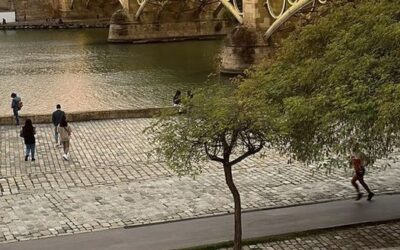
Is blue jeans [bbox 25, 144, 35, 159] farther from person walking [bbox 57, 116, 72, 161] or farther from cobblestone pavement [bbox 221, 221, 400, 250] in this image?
cobblestone pavement [bbox 221, 221, 400, 250]

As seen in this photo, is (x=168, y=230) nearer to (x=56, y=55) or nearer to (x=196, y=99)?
(x=196, y=99)

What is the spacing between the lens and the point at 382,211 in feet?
39.7

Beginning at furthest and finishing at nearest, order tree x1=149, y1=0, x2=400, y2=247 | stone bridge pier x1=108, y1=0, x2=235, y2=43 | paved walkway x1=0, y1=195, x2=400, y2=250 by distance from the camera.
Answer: stone bridge pier x1=108, y1=0, x2=235, y2=43 → paved walkway x1=0, y1=195, x2=400, y2=250 → tree x1=149, y1=0, x2=400, y2=247

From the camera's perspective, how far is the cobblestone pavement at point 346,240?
10.5 m

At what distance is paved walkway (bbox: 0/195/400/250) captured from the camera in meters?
10.8

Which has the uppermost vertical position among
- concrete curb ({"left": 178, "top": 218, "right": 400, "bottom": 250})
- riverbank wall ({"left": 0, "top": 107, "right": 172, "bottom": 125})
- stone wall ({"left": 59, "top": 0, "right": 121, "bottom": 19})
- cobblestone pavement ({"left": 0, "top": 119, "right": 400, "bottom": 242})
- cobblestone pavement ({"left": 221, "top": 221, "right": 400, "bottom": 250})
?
stone wall ({"left": 59, "top": 0, "right": 121, "bottom": 19})

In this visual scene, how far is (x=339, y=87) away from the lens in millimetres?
9258

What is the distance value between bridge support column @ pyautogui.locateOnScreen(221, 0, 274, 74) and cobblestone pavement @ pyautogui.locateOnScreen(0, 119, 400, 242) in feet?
73.0

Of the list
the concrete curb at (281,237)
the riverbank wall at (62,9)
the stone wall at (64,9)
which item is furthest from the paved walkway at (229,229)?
the stone wall at (64,9)

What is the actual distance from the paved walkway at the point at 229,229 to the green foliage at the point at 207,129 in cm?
140

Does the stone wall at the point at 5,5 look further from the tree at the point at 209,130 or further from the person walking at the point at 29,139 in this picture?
the tree at the point at 209,130

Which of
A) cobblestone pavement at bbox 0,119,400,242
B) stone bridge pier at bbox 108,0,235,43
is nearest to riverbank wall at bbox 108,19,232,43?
stone bridge pier at bbox 108,0,235,43

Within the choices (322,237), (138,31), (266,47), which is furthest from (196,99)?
(138,31)

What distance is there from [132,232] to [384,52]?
15.3ft
